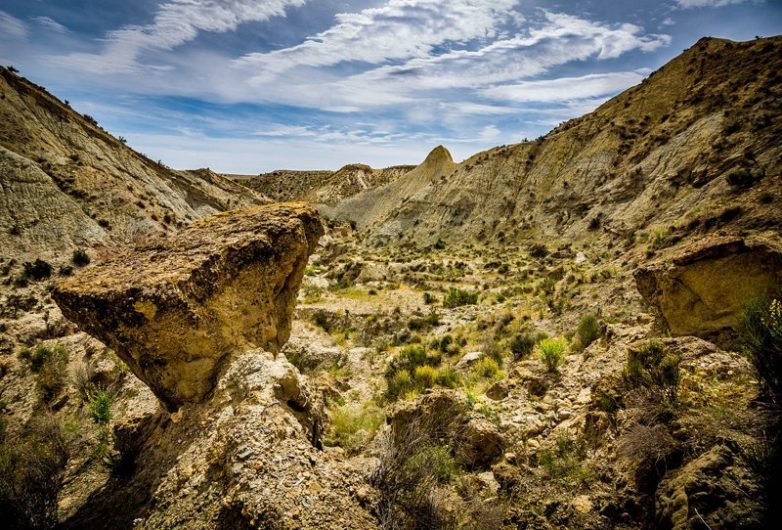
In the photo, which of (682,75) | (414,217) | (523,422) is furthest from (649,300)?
(414,217)

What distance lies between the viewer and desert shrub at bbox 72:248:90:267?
21.2 meters

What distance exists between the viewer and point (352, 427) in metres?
6.70

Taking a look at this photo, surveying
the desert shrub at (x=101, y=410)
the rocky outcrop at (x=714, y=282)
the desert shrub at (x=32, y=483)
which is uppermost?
the rocky outcrop at (x=714, y=282)

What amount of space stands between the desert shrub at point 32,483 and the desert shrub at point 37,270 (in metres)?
18.1

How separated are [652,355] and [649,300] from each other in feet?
6.95

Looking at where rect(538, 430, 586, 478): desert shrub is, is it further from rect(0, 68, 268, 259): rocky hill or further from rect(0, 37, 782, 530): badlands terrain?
rect(0, 68, 268, 259): rocky hill

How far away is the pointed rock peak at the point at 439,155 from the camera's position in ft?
184

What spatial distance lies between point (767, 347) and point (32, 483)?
8.80 metres

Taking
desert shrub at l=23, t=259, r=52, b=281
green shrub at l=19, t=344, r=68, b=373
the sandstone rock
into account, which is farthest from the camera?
desert shrub at l=23, t=259, r=52, b=281

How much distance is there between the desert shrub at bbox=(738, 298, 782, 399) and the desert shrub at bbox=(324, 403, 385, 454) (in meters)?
5.16

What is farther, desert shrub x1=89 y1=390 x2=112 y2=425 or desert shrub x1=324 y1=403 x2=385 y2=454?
desert shrub x1=89 y1=390 x2=112 y2=425

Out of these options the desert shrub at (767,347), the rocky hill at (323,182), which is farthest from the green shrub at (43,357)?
the rocky hill at (323,182)

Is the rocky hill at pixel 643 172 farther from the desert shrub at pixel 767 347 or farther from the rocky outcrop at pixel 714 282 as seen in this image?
the desert shrub at pixel 767 347

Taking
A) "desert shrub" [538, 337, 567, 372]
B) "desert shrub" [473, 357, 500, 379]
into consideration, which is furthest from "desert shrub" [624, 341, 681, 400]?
"desert shrub" [473, 357, 500, 379]
